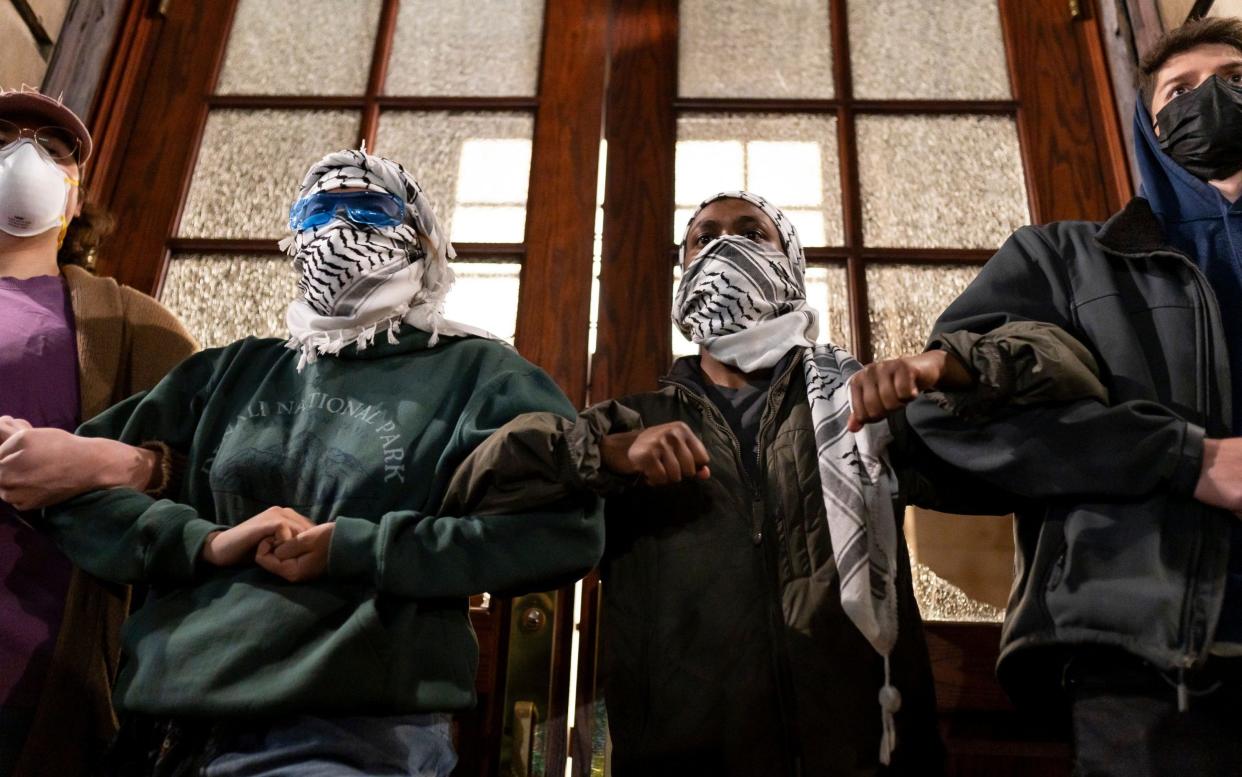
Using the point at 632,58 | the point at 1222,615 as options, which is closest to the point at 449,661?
the point at 1222,615

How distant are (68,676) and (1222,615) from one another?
1741mm

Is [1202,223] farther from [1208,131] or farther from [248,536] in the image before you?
[248,536]

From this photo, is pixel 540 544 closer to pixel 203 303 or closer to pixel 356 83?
pixel 203 303

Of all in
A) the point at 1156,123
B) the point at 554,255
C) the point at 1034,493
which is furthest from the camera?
the point at 554,255

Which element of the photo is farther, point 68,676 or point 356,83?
point 356,83

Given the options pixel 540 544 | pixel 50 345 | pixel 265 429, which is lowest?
pixel 540 544

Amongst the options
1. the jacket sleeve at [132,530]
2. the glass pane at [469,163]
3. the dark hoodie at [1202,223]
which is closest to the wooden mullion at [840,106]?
the glass pane at [469,163]

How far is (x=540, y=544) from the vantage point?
1.61 metres

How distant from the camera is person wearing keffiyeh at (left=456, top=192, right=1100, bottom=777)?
1584mm

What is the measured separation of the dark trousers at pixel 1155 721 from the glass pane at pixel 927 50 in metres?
2.10

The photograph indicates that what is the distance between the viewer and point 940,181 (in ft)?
9.82

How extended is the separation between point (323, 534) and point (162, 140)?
1978 millimetres

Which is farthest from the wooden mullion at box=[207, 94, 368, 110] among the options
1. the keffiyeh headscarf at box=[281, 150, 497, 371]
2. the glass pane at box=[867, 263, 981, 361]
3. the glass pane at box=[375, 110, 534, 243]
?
the glass pane at box=[867, 263, 981, 361]

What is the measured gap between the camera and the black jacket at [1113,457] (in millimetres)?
1434
